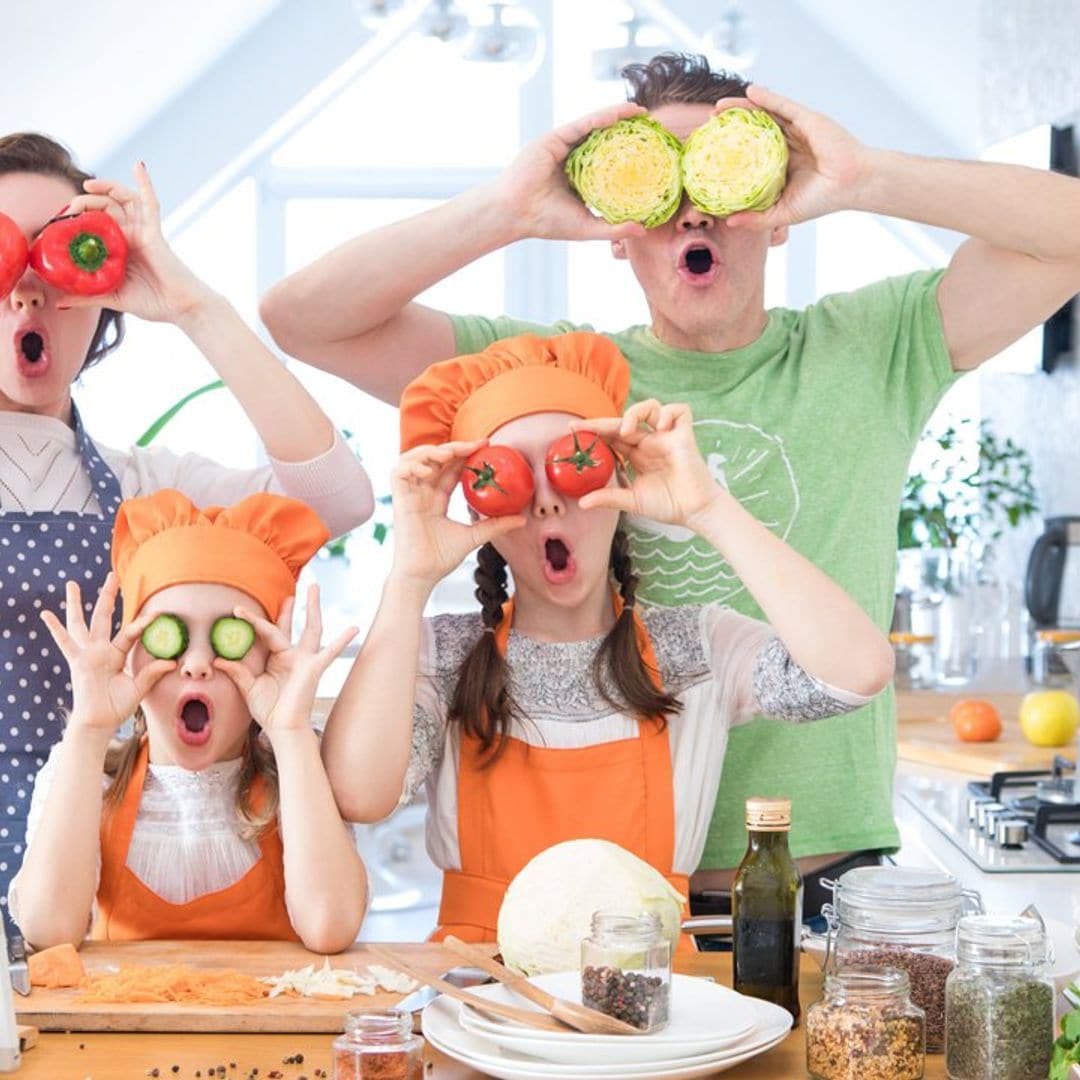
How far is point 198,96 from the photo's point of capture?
8086 mm

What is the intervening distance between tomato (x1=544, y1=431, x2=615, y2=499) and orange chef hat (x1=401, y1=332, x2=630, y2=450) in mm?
70

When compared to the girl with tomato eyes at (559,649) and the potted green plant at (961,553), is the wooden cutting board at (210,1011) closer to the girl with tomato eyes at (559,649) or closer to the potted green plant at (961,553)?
the girl with tomato eyes at (559,649)

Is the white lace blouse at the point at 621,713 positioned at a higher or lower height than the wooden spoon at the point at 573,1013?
higher

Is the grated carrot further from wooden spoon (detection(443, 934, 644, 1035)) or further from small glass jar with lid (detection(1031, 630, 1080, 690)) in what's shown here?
small glass jar with lid (detection(1031, 630, 1080, 690))

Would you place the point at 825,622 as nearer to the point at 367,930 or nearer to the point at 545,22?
the point at 367,930

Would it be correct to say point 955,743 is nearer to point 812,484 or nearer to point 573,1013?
point 812,484

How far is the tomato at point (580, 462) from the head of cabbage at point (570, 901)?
432mm

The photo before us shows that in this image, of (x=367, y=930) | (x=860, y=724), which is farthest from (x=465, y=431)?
(x=367, y=930)

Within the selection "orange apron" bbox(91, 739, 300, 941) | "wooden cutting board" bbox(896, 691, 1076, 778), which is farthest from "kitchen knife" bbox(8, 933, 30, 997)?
"wooden cutting board" bbox(896, 691, 1076, 778)

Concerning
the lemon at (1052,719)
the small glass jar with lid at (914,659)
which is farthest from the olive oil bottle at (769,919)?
the small glass jar with lid at (914,659)

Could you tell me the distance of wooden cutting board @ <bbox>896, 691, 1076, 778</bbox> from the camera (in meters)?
3.20

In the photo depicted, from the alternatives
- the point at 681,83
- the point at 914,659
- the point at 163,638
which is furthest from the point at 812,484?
the point at 914,659

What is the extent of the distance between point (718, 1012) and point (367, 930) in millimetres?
3655

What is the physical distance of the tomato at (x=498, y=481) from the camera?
6.08 ft
